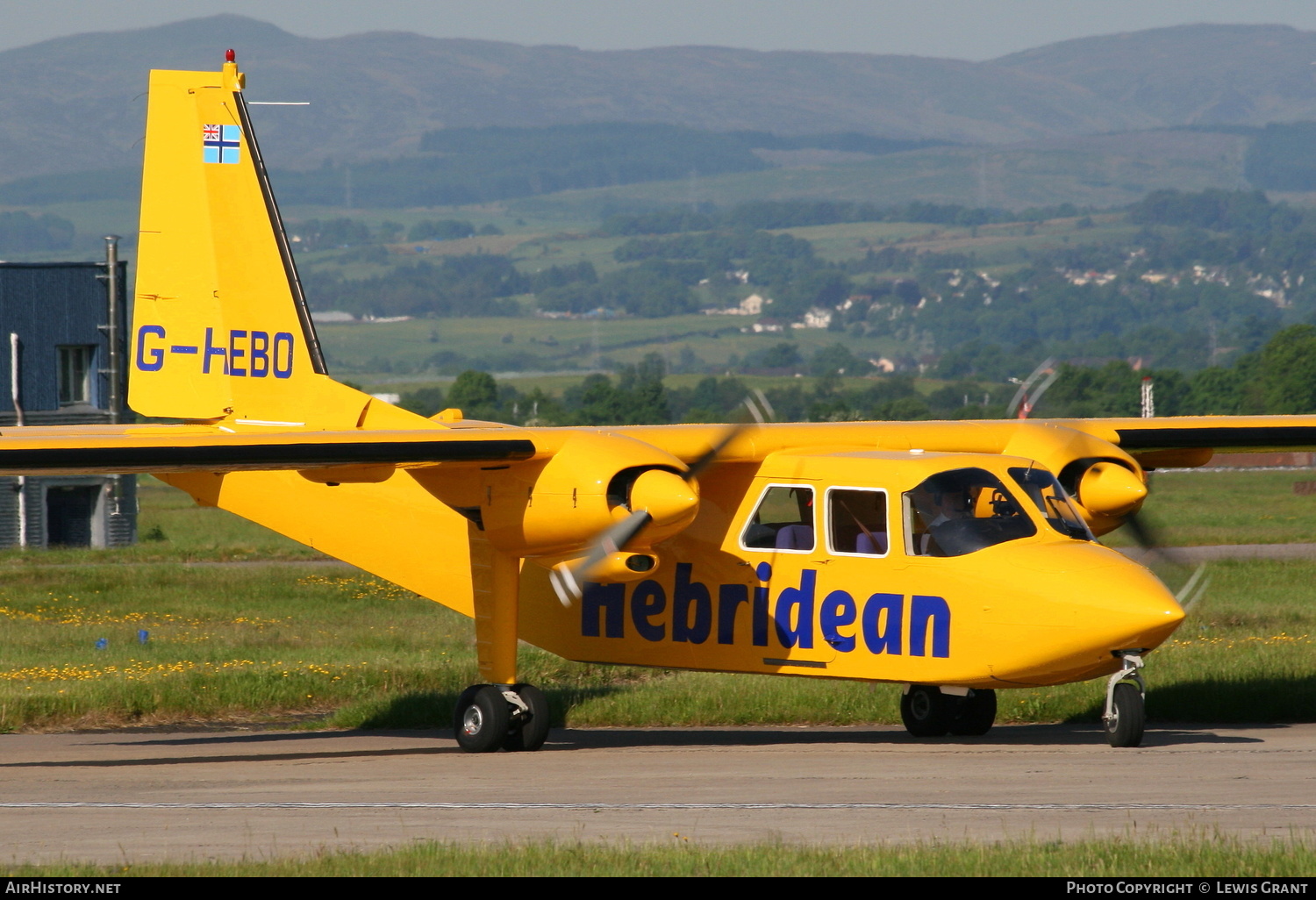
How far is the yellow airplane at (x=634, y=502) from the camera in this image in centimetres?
1475

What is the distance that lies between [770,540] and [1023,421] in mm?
3478

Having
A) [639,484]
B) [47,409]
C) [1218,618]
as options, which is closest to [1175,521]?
[1218,618]

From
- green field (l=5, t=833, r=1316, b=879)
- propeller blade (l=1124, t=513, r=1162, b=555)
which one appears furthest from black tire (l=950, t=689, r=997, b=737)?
green field (l=5, t=833, r=1316, b=879)

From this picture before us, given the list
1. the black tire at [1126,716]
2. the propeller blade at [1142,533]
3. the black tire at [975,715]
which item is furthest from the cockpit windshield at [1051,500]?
the black tire at [975,715]

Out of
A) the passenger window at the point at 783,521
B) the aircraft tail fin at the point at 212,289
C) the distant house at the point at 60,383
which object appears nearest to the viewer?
the passenger window at the point at 783,521

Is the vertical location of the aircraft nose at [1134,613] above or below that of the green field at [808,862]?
above

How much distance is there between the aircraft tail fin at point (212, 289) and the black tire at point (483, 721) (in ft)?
14.5

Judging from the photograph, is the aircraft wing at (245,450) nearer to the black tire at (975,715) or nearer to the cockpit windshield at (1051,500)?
the cockpit windshield at (1051,500)

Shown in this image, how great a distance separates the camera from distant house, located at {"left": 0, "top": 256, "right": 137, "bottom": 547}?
167 ft

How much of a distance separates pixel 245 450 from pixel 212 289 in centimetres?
499

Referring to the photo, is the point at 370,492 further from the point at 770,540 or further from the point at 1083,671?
the point at 1083,671

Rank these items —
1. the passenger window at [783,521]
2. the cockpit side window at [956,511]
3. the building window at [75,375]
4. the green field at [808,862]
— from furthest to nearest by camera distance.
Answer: the building window at [75,375] < the passenger window at [783,521] < the cockpit side window at [956,511] < the green field at [808,862]

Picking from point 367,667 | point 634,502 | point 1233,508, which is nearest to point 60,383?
point 367,667

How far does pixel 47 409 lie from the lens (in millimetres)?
51688
